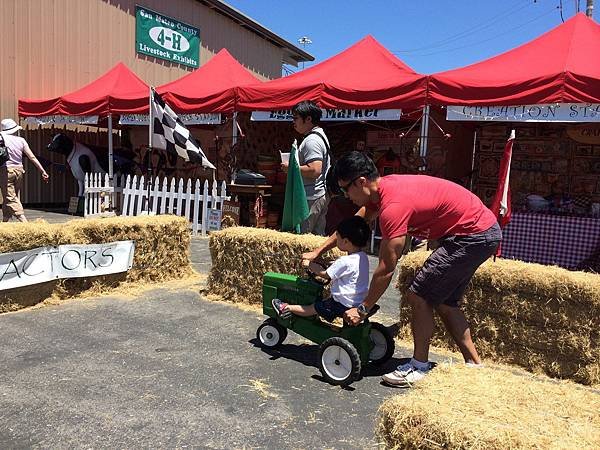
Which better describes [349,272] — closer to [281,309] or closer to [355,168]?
[281,309]

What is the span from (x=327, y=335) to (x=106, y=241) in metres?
2.98

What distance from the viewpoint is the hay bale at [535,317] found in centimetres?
366

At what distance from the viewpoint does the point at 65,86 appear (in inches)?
572

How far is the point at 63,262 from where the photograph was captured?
5156 mm

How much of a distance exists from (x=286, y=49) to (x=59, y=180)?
1347 cm

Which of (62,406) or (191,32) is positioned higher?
(191,32)

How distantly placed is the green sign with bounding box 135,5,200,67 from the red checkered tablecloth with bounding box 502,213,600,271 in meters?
13.6

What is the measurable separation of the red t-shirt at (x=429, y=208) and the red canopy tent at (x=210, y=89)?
7227 millimetres

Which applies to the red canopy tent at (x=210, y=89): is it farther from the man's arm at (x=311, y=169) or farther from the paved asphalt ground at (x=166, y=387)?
the paved asphalt ground at (x=166, y=387)

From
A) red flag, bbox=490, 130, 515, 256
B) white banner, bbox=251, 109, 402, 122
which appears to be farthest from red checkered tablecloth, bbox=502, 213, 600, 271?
red flag, bbox=490, 130, 515, 256

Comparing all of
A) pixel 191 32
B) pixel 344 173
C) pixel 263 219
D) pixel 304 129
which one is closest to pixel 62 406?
pixel 344 173

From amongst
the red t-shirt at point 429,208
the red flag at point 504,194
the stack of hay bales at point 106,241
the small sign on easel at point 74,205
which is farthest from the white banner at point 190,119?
the red t-shirt at point 429,208

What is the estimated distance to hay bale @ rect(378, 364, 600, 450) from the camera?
167cm

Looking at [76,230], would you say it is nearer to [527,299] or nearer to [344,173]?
[344,173]
